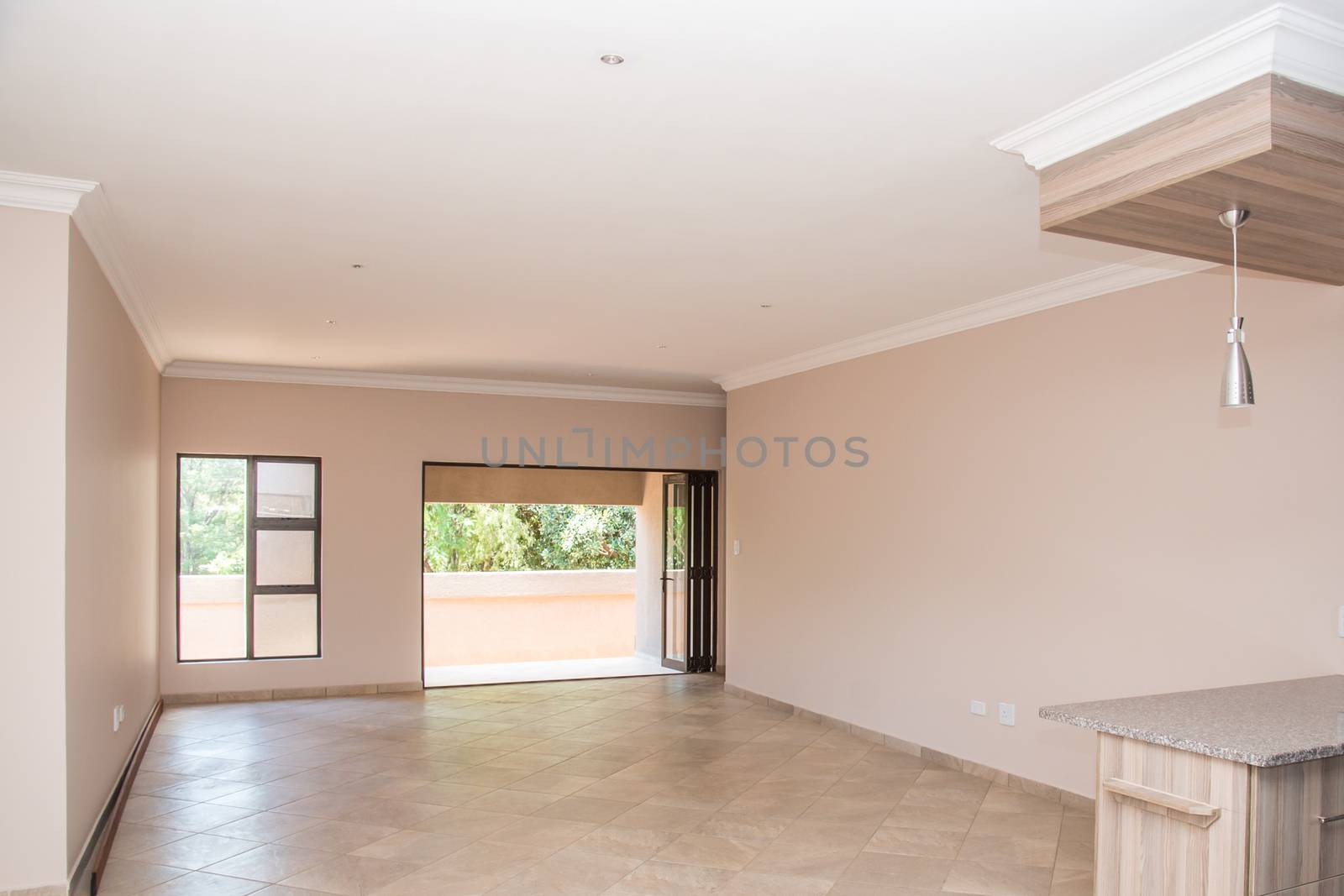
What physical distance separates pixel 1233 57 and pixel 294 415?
7202 millimetres

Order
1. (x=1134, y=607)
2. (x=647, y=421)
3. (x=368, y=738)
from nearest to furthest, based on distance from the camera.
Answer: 1. (x=1134, y=607)
2. (x=368, y=738)
3. (x=647, y=421)

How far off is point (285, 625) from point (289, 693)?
549mm

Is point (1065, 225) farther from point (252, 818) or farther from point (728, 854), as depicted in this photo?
point (252, 818)

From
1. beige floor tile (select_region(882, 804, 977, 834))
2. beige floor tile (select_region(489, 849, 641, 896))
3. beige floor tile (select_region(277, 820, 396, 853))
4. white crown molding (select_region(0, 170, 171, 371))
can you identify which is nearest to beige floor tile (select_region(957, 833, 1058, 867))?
beige floor tile (select_region(882, 804, 977, 834))

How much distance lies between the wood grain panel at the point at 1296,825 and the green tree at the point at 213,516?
24.3ft

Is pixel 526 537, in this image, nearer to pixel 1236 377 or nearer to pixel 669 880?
pixel 669 880

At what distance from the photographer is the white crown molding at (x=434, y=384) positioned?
25.3ft

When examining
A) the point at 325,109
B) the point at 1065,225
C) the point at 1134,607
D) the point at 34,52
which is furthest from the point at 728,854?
the point at 34,52

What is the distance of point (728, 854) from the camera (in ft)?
14.0

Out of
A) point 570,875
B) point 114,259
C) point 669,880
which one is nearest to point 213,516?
point 114,259

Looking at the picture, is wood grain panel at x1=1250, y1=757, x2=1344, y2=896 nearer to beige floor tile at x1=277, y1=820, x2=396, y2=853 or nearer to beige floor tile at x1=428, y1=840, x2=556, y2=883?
beige floor tile at x1=428, y1=840, x2=556, y2=883

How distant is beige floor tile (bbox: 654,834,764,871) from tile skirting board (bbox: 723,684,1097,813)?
1468 mm

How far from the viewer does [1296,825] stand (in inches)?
98.3

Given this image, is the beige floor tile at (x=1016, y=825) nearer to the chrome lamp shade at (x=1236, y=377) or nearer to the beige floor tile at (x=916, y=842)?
the beige floor tile at (x=916, y=842)
